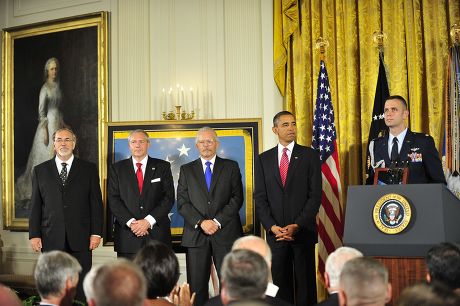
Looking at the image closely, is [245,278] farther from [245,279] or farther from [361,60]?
[361,60]

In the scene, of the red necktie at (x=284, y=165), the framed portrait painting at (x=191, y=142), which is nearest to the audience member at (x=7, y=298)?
the red necktie at (x=284, y=165)

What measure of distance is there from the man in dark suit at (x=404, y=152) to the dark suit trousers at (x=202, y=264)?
158cm

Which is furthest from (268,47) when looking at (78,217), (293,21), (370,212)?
(370,212)

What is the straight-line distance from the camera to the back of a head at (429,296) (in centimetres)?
186

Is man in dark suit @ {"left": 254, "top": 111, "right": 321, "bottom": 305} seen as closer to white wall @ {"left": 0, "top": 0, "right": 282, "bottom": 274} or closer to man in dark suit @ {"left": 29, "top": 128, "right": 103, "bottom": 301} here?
white wall @ {"left": 0, "top": 0, "right": 282, "bottom": 274}

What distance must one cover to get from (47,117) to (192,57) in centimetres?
219

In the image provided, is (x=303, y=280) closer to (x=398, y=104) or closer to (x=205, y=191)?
(x=205, y=191)

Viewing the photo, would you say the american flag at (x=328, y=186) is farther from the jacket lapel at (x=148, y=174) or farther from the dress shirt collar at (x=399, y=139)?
the jacket lapel at (x=148, y=174)

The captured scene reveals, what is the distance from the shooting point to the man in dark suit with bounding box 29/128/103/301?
595 cm

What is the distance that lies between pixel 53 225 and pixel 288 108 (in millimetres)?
2900

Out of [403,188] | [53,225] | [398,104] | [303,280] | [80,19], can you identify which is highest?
[80,19]

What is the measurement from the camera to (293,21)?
7113mm

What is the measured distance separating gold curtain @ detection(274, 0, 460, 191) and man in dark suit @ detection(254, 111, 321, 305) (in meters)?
1.23

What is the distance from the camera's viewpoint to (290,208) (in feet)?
18.4
